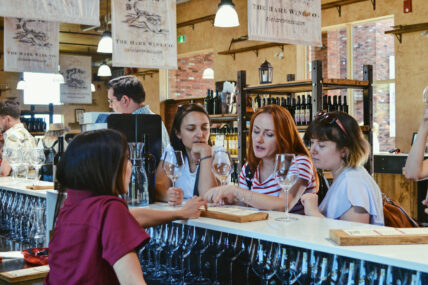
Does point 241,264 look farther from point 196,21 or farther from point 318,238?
point 196,21

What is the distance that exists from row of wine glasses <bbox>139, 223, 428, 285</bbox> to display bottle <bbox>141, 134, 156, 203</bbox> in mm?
229

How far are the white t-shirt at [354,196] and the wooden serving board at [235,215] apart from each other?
43 centimetres

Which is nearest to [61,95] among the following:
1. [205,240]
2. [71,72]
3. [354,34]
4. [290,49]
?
[71,72]

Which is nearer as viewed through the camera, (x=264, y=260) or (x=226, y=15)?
(x=264, y=260)

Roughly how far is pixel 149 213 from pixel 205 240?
0.31 metres

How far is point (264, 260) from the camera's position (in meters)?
2.10

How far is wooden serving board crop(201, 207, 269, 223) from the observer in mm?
2070

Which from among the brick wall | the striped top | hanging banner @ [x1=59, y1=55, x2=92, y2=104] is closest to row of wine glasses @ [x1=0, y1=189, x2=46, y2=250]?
the striped top

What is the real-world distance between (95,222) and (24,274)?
0.88 meters

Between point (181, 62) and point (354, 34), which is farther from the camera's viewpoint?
point (181, 62)

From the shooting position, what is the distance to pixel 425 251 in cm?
154

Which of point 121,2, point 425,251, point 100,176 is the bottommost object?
point 425,251

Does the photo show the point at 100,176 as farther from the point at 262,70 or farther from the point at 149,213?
the point at 262,70

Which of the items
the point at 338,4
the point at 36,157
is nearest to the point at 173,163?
the point at 36,157
